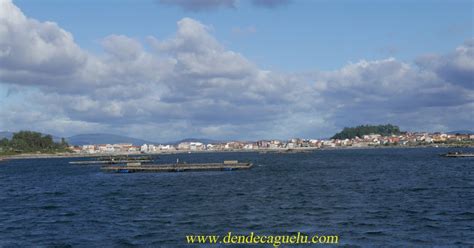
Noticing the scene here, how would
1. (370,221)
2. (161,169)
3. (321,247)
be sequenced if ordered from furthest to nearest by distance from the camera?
(161,169) < (370,221) < (321,247)

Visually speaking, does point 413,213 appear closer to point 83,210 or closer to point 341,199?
point 341,199

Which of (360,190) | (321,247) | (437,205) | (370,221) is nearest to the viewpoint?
(321,247)

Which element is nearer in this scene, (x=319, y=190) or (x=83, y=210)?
(x=83, y=210)

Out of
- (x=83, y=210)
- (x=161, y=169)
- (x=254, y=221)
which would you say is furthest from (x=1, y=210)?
(x=161, y=169)

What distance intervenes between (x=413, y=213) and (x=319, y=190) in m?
20.6

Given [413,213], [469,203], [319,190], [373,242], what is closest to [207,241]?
[373,242]

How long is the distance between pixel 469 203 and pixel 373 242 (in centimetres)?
2103

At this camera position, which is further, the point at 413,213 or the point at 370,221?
the point at 413,213

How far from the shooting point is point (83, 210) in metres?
50.6

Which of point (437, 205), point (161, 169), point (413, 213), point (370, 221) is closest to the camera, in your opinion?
point (370, 221)

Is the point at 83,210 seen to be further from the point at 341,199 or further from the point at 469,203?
the point at 469,203

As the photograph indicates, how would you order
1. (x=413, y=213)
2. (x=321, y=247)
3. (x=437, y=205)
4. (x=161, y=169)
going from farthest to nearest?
(x=161, y=169)
(x=437, y=205)
(x=413, y=213)
(x=321, y=247)

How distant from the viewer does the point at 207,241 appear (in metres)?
32.6

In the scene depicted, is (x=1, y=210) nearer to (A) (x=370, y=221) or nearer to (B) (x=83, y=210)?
(B) (x=83, y=210)
